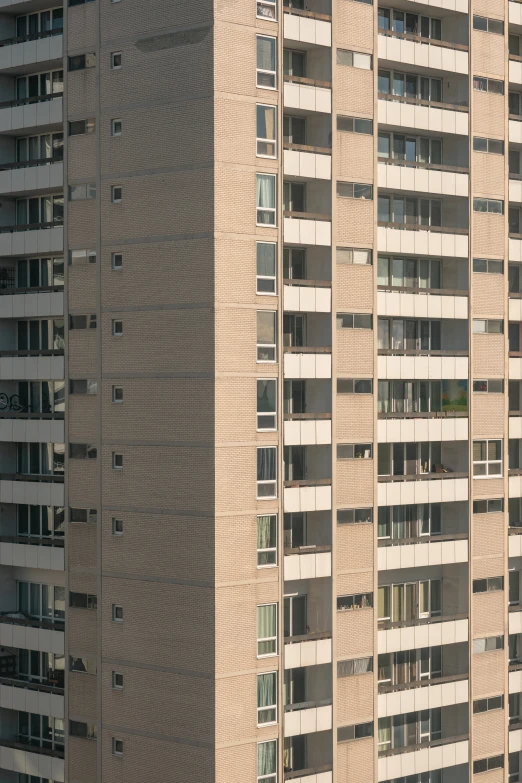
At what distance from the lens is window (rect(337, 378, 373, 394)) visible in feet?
163

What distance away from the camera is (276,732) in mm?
47844

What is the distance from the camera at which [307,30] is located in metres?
48.5

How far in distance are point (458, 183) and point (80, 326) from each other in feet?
48.9

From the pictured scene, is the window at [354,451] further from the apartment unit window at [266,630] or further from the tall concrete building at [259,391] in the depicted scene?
the apartment unit window at [266,630]

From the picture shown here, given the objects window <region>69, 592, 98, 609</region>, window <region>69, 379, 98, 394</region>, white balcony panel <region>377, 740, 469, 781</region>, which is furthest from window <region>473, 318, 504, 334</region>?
window <region>69, 592, 98, 609</region>

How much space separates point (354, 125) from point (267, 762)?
2200 centimetres

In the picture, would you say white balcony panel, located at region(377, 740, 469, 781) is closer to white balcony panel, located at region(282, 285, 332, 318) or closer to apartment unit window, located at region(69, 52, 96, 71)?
Result: white balcony panel, located at region(282, 285, 332, 318)

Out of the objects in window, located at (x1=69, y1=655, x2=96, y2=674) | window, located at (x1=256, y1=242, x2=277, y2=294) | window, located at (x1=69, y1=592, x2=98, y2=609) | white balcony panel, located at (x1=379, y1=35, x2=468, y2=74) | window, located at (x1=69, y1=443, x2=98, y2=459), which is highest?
white balcony panel, located at (x1=379, y1=35, x2=468, y2=74)

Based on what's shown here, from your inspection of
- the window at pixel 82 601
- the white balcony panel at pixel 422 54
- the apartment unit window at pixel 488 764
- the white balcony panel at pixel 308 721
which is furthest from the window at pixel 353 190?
the apartment unit window at pixel 488 764

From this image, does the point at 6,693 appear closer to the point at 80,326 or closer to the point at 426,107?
the point at 80,326

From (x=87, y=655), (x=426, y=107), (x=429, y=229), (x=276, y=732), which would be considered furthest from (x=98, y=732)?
(x=426, y=107)

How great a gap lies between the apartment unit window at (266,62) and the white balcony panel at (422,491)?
14554mm

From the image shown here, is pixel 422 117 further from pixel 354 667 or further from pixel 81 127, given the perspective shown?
pixel 354 667

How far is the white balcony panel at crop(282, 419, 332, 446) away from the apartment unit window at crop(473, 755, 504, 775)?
560 inches
